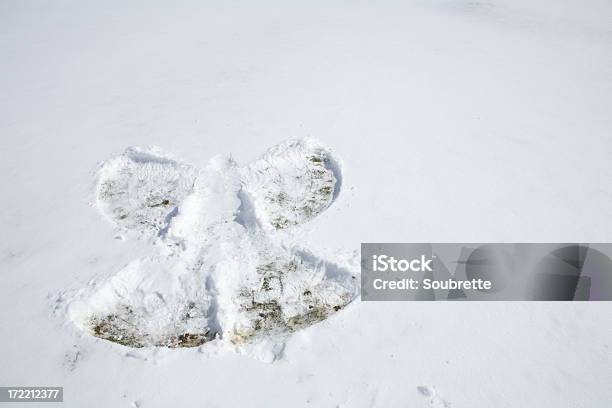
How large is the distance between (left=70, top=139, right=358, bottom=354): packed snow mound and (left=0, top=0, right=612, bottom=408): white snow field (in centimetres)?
2

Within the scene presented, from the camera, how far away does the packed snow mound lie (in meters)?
2.36

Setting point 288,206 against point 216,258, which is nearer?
point 216,258

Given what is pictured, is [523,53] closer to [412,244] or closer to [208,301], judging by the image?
[412,244]

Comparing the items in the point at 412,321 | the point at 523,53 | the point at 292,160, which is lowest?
the point at 412,321

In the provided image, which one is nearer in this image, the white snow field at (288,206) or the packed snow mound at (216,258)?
the white snow field at (288,206)

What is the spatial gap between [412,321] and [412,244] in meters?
0.61

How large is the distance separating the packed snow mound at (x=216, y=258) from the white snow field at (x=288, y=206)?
0.05ft

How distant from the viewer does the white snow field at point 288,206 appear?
2.10 m

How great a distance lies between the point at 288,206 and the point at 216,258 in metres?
0.75

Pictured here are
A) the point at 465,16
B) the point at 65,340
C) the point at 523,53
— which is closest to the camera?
the point at 65,340

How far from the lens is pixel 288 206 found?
3129 mm

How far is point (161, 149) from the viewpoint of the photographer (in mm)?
3705

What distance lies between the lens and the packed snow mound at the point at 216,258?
236 centimetres

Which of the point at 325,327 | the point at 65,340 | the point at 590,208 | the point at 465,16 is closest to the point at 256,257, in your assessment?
the point at 325,327
